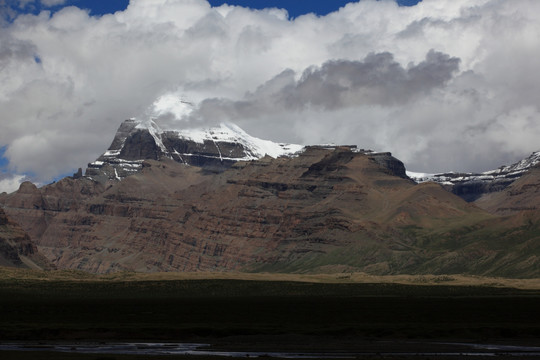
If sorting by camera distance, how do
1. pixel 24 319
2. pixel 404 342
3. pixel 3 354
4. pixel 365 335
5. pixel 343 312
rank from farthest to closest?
pixel 343 312
pixel 24 319
pixel 365 335
pixel 404 342
pixel 3 354

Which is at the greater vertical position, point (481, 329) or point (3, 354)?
point (481, 329)

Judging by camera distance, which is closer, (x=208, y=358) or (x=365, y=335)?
(x=208, y=358)

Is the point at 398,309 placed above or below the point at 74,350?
above

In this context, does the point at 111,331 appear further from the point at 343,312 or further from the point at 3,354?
the point at 343,312

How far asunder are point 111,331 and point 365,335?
36845 mm

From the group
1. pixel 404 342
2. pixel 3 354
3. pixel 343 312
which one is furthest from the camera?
pixel 343 312

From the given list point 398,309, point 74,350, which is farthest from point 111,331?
point 398,309

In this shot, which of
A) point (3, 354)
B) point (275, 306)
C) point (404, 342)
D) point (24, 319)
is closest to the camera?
point (3, 354)

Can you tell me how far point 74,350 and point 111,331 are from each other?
24241mm

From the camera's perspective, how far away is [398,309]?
606 ft

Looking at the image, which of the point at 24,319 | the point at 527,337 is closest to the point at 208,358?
the point at 527,337

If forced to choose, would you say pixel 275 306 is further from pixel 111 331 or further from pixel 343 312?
pixel 111 331

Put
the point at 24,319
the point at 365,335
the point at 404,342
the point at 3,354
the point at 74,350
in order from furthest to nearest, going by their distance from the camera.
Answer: the point at 24,319
the point at 365,335
the point at 404,342
the point at 74,350
the point at 3,354

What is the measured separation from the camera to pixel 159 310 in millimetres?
182375
